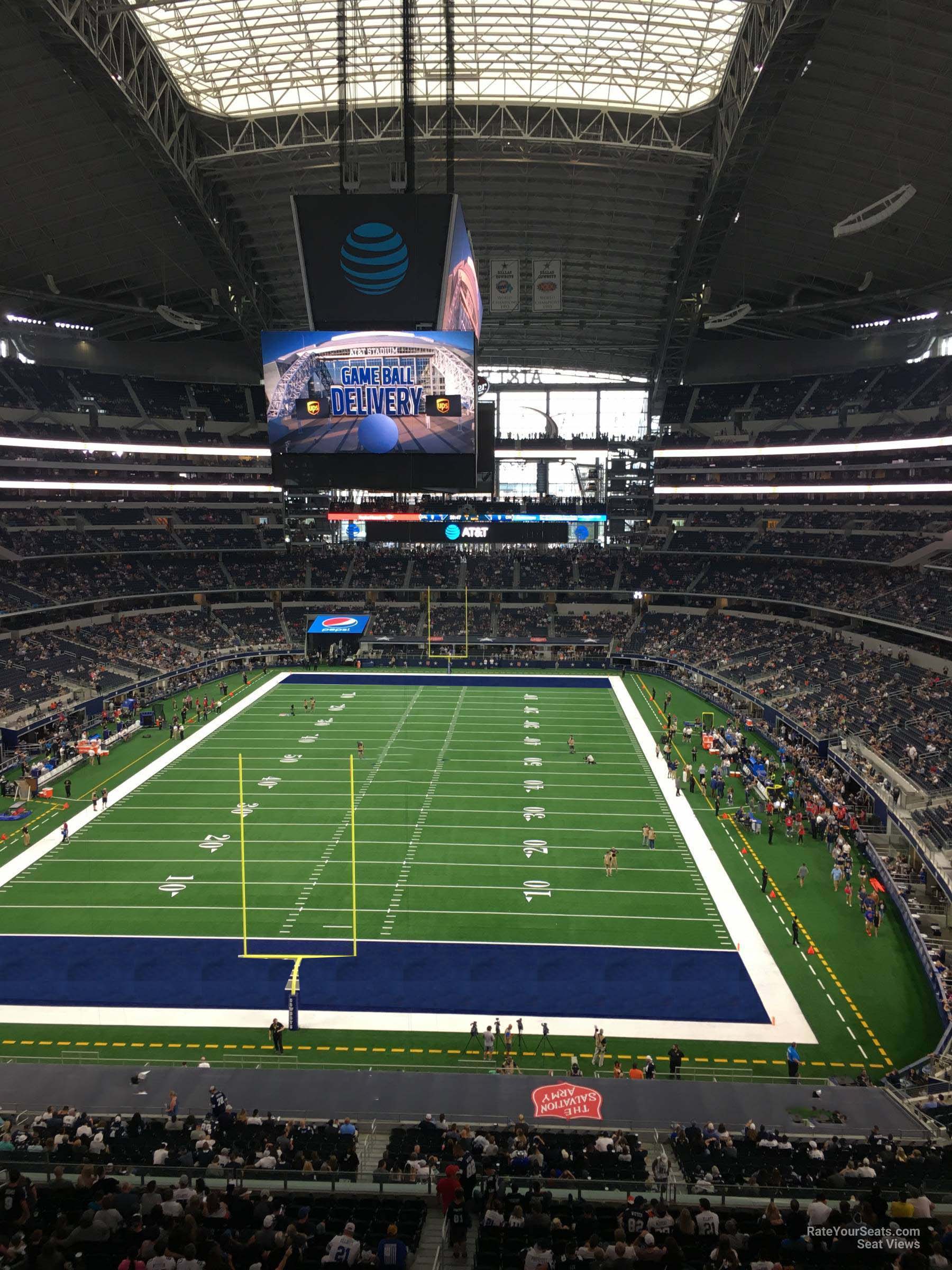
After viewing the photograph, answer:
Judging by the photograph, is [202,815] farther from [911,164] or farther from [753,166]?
[911,164]

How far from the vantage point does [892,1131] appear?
13805mm

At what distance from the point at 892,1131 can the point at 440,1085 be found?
22.9ft

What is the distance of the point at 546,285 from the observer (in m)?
48.3

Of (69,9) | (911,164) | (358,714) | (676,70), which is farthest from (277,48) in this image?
(358,714)

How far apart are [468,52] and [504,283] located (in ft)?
39.5

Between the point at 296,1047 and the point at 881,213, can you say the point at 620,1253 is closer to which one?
the point at 296,1047

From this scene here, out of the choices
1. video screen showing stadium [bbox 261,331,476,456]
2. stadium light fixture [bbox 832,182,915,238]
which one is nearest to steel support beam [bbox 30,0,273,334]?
video screen showing stadium [bbox 261,331,476,456]

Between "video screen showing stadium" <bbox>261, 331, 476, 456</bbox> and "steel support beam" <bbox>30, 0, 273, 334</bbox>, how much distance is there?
12480mm

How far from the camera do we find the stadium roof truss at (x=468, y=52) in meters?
32.8

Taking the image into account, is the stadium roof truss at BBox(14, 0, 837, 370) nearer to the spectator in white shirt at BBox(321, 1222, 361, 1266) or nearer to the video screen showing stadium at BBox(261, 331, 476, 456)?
the video screen showing stadium at BBox(261, 331, 476, 456)

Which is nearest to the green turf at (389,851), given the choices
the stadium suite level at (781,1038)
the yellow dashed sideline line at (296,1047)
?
the stadium suite level at (781,1038)

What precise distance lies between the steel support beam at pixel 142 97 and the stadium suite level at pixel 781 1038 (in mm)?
24853

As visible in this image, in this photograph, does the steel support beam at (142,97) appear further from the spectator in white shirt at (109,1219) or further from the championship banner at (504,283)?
the spectator in white shirt at (109,1219)

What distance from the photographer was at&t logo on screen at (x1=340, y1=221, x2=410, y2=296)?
926 inches
